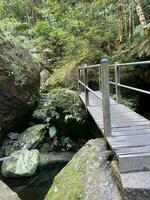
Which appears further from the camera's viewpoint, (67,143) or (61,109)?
(61,109)

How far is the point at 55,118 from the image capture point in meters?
10.1

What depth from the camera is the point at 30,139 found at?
9.45 m

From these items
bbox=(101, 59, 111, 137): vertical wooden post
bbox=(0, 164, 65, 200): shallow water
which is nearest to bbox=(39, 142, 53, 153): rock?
bbox=(0, 164, 65, 200): shallow water

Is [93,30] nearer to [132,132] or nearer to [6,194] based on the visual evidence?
[132,132]

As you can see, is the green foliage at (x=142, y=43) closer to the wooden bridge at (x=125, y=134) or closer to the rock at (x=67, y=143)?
the rock at (x=67, y=143)

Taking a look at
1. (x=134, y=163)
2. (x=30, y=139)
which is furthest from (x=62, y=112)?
(x=134, y=163)

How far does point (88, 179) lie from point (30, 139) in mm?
5833

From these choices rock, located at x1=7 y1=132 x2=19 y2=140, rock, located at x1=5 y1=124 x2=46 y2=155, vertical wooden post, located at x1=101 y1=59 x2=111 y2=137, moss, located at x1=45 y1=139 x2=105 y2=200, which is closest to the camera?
moss, located at x1=45 y1=139 x2=105 y2=200

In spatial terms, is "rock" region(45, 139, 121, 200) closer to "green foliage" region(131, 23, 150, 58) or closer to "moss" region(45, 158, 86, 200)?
"moss" region(45, 158, 86, 200)

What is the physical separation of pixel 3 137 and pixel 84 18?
5.92m

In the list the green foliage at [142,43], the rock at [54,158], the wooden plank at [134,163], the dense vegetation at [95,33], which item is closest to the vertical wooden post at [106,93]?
the wooden plank at [134,163]

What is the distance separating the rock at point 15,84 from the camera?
353 inches

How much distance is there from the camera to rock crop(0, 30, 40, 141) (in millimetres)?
8961

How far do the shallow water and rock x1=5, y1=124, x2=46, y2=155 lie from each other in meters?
1.35
